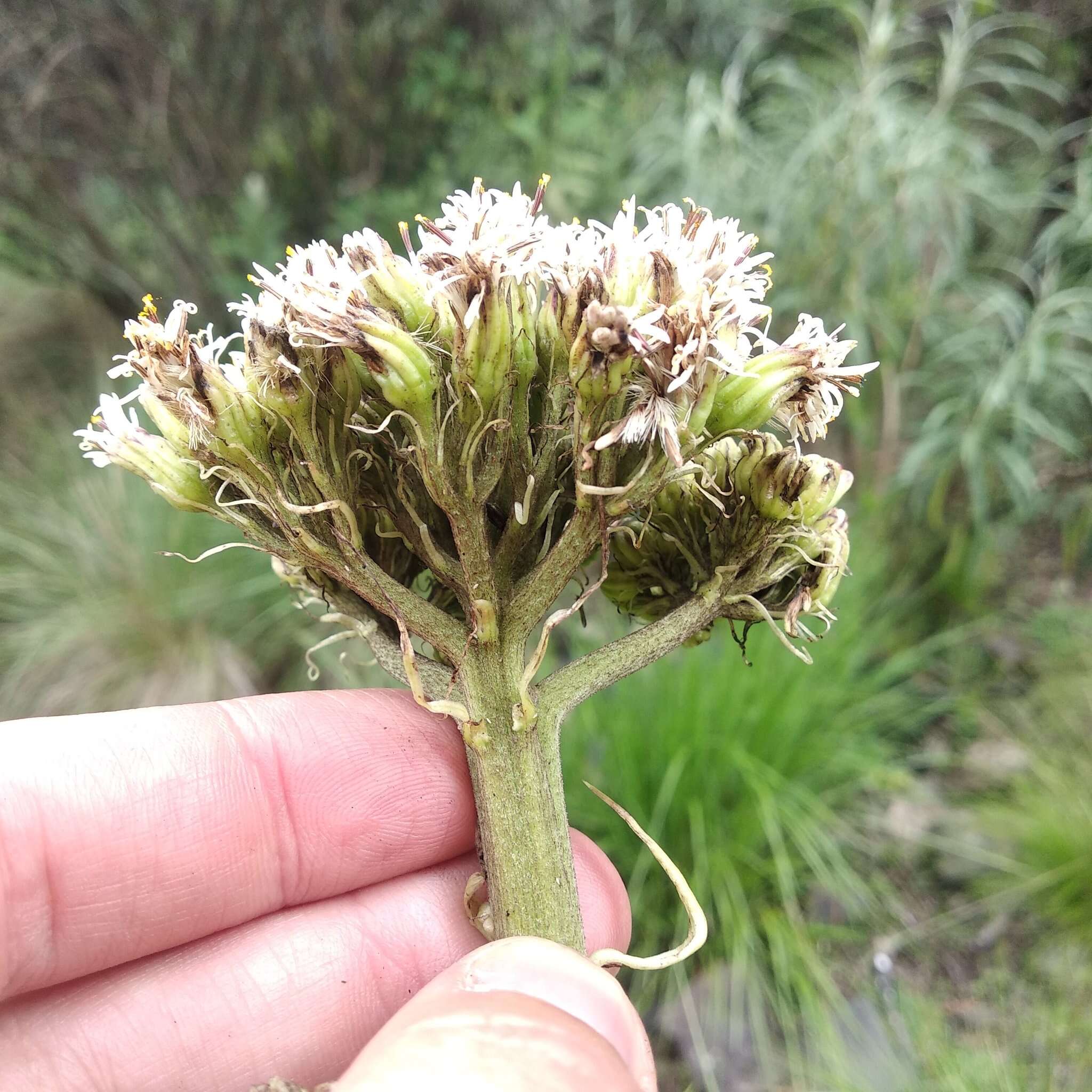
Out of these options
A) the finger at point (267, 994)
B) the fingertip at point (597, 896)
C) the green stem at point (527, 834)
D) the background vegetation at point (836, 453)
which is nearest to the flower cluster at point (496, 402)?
the green stem at point (527, 834)

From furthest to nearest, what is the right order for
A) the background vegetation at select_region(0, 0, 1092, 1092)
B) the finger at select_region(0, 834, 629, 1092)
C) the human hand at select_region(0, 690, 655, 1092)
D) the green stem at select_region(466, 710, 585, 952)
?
the background vegetation at select_region(0, 0, 1092, 1092) < the finger at select_region(0, 834, 629, 1092) < the human hand at select_region(0, 690, 655, 1092) < the green stem at select_region(466, 710, 585, 952)

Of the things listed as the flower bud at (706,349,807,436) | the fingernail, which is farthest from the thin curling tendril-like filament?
the flower bud at (706,349,807,436)

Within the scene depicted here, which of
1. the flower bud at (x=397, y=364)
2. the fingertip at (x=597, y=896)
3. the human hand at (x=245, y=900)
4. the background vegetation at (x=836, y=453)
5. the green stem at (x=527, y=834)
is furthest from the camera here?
the background vegetation at (x=836, y=453)

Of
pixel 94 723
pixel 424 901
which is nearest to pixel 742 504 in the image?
pixel 424 901

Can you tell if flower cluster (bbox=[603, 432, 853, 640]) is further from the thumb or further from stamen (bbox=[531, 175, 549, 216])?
the thumb

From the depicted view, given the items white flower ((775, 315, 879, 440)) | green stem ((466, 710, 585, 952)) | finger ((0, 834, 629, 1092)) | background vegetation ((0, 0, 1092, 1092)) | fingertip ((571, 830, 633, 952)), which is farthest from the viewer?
background vegetation ((0, 0, 1092, 1092))

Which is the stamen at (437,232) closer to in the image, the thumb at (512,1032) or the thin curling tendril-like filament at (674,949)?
the thin curling tendril-like filament at (674,949)

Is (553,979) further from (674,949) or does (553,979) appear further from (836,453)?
(836,453)
